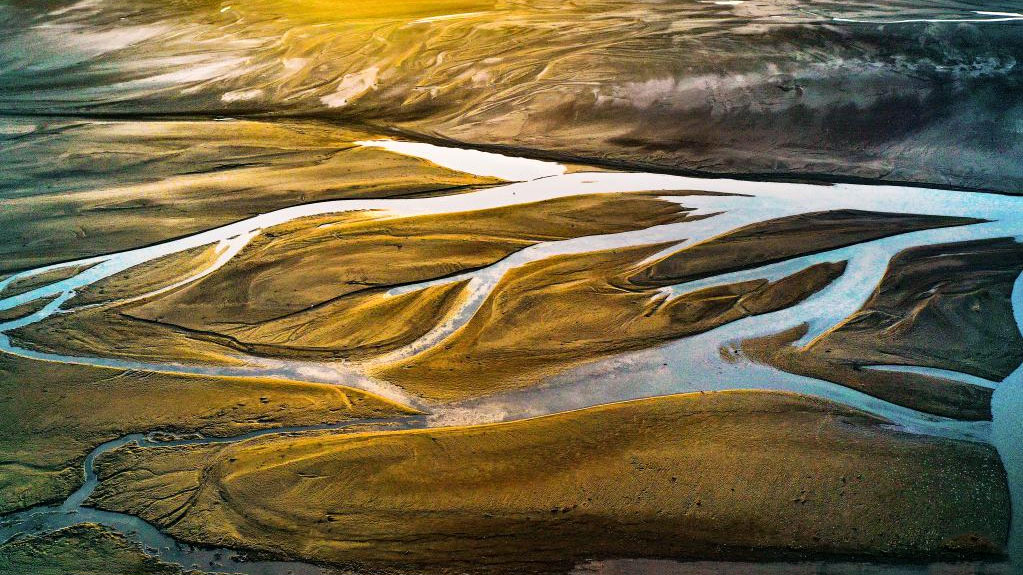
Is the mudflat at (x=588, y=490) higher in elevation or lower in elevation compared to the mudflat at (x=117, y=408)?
lower

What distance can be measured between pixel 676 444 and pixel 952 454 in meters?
1.35

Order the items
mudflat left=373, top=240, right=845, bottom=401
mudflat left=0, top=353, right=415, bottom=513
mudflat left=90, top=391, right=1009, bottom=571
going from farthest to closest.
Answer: mudflat left=373, top=240, right=845, bottom=401 < mudflat left=0, top=353, right=415, bottom=513 < mudflat left=90, top=391, right=1009, bottom=571

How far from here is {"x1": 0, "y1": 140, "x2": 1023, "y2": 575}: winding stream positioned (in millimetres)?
3818

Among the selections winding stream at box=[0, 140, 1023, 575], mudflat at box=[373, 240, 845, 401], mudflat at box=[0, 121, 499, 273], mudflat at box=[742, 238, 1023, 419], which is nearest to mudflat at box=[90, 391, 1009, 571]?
winding stream at box=[0, 140, 1023, 575]

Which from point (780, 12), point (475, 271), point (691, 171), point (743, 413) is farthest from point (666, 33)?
point (743, 413)

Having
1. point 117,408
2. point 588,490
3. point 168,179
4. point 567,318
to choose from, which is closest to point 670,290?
point 567,318

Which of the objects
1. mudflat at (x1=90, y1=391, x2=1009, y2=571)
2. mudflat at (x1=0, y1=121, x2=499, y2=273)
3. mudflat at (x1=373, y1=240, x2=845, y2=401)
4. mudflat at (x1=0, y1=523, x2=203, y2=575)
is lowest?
mudflat at (x1=90, y1=391, x2=1009, y2=571)

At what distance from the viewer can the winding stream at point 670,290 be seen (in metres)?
3.82

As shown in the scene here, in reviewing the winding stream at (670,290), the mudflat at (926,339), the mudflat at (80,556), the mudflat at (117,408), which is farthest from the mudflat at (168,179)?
the mudflat at (926,339)

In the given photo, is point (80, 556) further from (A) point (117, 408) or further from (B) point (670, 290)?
(B) point (670, 290)

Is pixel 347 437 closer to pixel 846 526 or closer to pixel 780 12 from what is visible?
pixel 846 526

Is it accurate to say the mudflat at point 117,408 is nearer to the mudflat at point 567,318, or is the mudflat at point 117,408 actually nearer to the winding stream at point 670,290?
the winding stream at point 670,290

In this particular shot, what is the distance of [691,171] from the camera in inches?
271

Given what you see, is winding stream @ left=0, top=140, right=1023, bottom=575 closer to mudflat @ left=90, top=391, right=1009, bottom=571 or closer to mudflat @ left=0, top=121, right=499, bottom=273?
mudflat @ left=90, top=391, right=1009, bottom=571
